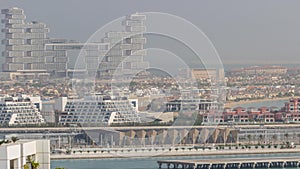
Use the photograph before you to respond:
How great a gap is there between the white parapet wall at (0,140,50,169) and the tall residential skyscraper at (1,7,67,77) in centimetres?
4298

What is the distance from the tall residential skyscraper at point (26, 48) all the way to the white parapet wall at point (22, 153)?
42983 millimetres

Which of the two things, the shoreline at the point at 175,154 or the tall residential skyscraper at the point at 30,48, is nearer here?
the shoreline at the point at 175,154

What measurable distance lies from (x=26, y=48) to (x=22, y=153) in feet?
144

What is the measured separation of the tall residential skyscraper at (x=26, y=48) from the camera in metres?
49.1

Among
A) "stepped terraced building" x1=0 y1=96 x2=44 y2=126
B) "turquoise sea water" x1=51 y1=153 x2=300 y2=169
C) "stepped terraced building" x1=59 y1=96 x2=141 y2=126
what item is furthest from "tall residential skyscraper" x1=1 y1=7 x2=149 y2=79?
"turquoise sea water" x1=51 y1=153 x2=300 y2=169

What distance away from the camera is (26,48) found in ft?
162

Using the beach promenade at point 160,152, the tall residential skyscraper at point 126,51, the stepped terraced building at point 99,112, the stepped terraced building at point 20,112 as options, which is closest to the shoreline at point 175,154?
the beach promenade at point 160,152

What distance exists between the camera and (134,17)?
39.7 meters

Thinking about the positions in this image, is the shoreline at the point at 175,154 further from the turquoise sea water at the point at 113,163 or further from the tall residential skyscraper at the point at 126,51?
the tall residential skyscraper at the point at 126,51

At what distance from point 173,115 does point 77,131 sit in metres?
2.82

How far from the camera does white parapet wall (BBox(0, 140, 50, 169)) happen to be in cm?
564

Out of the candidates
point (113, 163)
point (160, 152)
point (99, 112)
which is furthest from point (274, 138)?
point (113, 163)

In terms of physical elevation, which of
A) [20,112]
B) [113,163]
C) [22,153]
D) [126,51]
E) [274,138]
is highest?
[126,51]

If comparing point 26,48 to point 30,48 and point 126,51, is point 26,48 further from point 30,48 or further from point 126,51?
point 126,51
